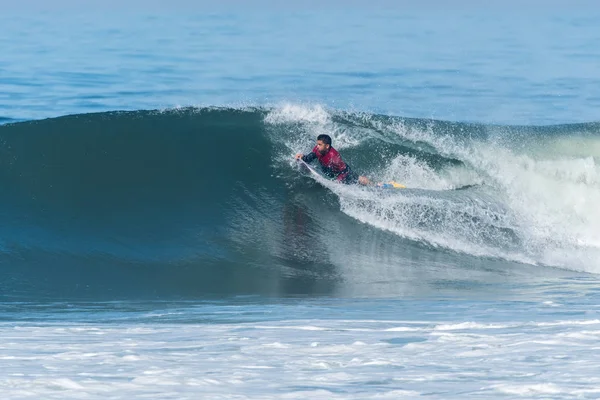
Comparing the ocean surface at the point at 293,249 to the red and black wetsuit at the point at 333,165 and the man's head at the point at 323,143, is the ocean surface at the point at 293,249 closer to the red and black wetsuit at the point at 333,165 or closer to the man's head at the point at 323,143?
the red and black wetsuit at the point at 333,165

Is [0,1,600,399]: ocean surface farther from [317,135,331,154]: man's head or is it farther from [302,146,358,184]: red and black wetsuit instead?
[317,135,331,154]: man's head

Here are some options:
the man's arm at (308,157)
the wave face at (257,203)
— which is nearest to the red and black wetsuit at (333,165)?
the man's arm at (308,157)

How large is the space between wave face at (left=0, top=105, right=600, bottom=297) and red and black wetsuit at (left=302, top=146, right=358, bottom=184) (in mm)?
152

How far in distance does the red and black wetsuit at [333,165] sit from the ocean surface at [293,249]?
0.18 meters

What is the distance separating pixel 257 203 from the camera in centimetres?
1240

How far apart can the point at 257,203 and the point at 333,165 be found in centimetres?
112

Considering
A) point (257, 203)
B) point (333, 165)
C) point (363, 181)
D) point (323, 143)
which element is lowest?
point (257, 203)

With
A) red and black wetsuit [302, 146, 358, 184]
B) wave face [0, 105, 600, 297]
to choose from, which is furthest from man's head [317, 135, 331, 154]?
wave face [0, 105, 600, 297]

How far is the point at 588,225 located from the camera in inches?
501

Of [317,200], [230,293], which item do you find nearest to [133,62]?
[317,200]

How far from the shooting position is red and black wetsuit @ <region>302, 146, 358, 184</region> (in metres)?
12.4

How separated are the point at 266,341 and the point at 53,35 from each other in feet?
120

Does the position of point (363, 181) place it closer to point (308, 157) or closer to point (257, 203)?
point (308, 157)

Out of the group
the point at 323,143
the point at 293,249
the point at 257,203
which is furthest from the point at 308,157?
the point at 293,249
